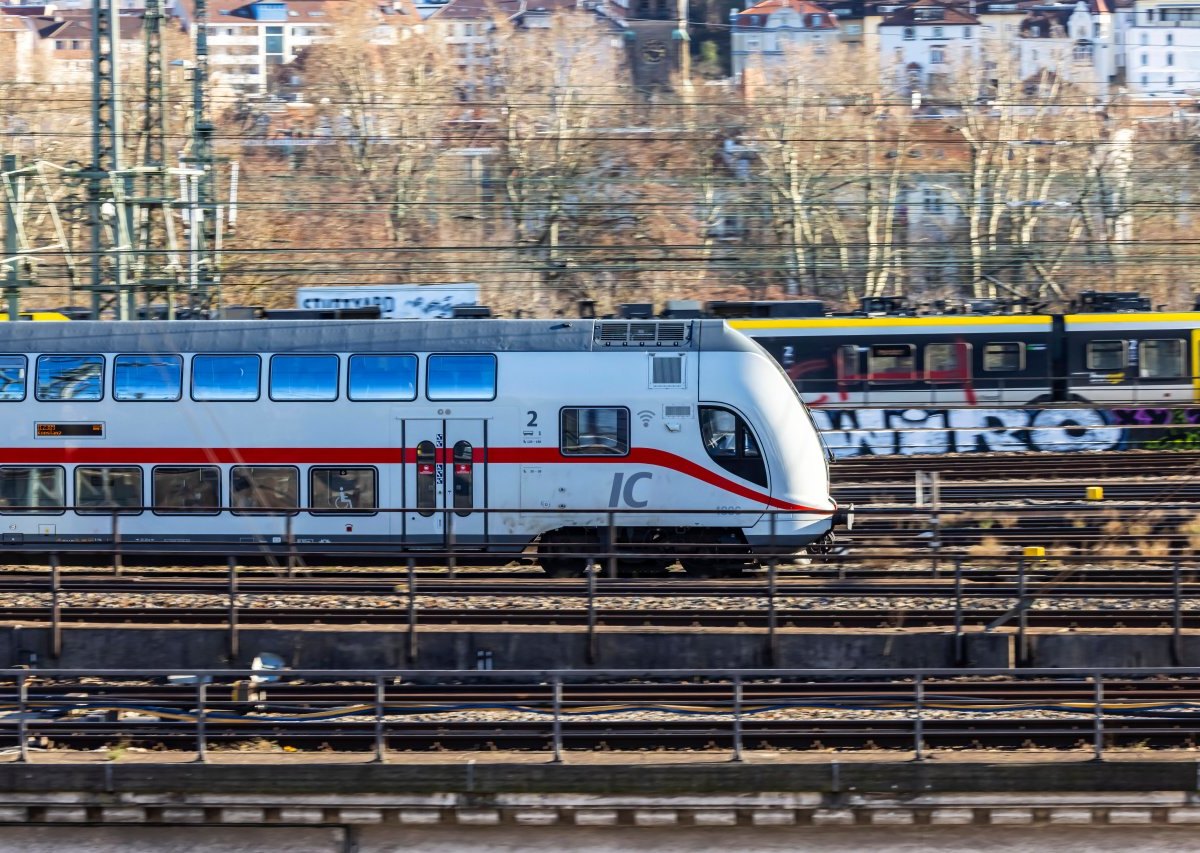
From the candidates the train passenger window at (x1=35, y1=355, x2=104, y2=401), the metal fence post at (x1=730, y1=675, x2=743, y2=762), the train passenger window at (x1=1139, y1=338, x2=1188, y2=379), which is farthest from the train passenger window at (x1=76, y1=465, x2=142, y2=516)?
the train passenger window at (x1=1139, y1=338, x2=1188, y2=379)

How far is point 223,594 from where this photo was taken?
44.5 ft

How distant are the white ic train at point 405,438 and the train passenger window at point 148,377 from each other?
0.02 meters

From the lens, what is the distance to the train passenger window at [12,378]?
15258 mm

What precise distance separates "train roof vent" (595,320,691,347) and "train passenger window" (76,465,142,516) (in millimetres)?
5070

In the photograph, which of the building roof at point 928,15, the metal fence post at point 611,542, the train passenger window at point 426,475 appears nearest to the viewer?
the metal fence post at point 611,542

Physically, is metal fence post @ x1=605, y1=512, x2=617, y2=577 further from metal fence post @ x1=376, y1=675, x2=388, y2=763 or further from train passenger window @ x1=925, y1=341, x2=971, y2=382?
train passenger window @ x1=925, y1=341, x2=971, y2=382

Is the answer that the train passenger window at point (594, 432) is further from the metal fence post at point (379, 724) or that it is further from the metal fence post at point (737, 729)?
the metal fence post at point (379, 724)

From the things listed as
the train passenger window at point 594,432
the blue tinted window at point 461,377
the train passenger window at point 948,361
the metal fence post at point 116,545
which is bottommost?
the metal fence post at point 116,545

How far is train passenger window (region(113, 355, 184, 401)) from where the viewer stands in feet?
49.9

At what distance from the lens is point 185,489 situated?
15.3 m

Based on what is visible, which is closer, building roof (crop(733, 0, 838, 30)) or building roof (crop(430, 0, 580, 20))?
building roof (crop(430, 0, 580, 20))

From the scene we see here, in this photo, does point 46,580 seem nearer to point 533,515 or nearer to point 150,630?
point 150,630

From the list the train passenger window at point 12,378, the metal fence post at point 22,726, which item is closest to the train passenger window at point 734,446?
the train passenger window at point 12,378

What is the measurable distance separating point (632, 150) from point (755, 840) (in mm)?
39610
